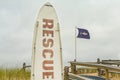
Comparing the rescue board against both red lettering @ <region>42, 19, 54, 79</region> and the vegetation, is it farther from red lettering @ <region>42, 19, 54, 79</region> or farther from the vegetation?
the vegetation

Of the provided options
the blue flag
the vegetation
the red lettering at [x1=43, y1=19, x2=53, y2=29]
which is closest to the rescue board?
the red lettering at [x1=43, y1=19, x2=53, y2=29]

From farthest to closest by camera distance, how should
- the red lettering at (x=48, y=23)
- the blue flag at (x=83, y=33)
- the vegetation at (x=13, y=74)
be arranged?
the blue flag at (x=83, y=33) < the vegetation at (x=13, y=74) < the red lettering at (x=48, y=23)

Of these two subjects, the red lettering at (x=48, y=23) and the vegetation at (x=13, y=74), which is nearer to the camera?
the red lettering at (x=48, y=23)

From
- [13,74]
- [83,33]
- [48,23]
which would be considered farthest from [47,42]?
[83,33]

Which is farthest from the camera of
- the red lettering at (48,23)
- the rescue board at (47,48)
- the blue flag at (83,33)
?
the blue flag at (83,33)

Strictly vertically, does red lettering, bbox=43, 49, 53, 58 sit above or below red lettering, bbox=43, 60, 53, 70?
above

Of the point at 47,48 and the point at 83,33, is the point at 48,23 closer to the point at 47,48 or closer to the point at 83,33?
the point at 47,48

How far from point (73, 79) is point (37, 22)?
652 cm

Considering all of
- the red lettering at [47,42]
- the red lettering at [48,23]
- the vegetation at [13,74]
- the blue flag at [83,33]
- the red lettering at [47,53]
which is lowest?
the vegetation at [13,74]

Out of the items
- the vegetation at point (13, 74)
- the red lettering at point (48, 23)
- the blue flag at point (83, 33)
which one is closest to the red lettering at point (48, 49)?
the red lettering at point (48, 23)

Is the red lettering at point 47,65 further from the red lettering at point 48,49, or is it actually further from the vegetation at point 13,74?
the vegetation at point 13,74

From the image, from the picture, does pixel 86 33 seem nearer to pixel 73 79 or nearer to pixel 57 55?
pixel 73 79

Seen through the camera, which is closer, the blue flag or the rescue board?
the rescue board

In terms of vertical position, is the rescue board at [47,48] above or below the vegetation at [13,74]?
above
